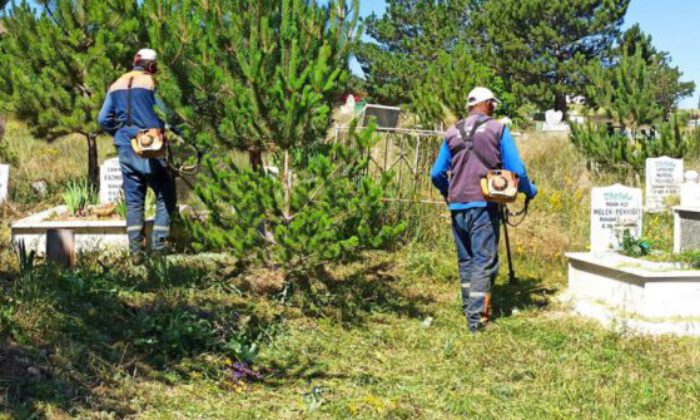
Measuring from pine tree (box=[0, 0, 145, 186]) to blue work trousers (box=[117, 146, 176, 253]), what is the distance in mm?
2648

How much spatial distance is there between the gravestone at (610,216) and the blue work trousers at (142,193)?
13.4 feet

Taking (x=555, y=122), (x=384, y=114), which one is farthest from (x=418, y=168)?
(x=555, y=122)

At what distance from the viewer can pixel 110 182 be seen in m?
8.46

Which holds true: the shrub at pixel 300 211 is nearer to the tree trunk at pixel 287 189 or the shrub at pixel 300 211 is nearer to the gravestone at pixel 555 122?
the tree trunk at pixel 287 189

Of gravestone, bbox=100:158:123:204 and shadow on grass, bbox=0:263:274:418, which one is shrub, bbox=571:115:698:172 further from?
shadow on grass, bbox=0:263:274:418

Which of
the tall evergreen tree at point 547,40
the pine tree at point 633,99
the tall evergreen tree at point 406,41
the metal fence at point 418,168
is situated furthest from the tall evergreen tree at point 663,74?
the metal fence at point 418,168

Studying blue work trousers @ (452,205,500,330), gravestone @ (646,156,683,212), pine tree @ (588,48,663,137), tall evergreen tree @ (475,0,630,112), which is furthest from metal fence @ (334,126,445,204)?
tall evergreen tree @ (475,0,630,112)

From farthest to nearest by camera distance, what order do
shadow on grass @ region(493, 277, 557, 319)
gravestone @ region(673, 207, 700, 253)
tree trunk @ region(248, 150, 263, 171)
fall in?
gravestone @ region(673, 207, 700, 253), shadow on grass @ region(493, 277, 557, 319), tree trunk @ region(248, 150, 263, 171)

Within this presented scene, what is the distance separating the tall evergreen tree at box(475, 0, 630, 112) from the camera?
108 ft

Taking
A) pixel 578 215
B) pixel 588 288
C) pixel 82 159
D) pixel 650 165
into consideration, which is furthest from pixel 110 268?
pixel 650 165

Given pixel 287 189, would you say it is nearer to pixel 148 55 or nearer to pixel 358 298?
pixel 358 298

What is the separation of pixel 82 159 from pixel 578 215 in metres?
8.03

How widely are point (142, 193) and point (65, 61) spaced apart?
3.27 m

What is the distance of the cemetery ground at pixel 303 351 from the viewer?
4027 millimetres
